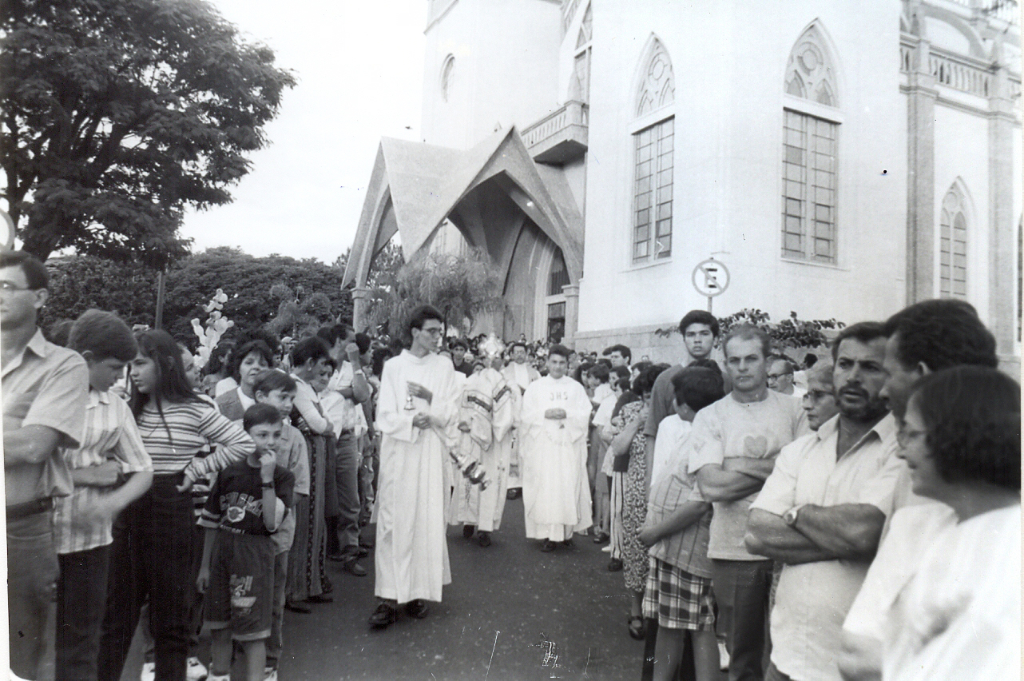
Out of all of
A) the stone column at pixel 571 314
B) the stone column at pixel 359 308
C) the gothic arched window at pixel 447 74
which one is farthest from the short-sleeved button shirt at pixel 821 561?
the gothic arched window at pixel 447 74

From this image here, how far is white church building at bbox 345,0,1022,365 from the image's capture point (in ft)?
10.3

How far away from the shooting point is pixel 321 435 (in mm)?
4492

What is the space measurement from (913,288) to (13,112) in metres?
4.27

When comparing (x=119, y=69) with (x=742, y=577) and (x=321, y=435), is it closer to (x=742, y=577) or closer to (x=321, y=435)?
(x=321, y=435)

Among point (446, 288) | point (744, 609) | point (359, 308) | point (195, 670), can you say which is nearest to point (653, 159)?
point (744, 609)

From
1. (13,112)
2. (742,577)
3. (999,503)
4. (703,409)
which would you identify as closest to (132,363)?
(13,112)

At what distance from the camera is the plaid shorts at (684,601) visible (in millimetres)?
2887

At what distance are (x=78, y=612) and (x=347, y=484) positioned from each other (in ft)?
8.99

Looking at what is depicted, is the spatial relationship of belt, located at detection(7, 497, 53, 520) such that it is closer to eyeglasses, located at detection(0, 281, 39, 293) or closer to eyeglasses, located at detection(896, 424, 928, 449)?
eyeglasses, located at detection(0, 281, 39, 293)

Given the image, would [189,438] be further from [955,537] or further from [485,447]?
[485,447]

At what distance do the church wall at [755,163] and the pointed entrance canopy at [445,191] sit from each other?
8.92 meters

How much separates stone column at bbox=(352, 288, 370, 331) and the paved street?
4.44 m

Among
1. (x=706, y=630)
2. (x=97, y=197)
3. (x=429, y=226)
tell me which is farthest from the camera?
(x=429, y=226)

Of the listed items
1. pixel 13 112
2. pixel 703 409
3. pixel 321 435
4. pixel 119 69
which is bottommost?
pixel 321 435
